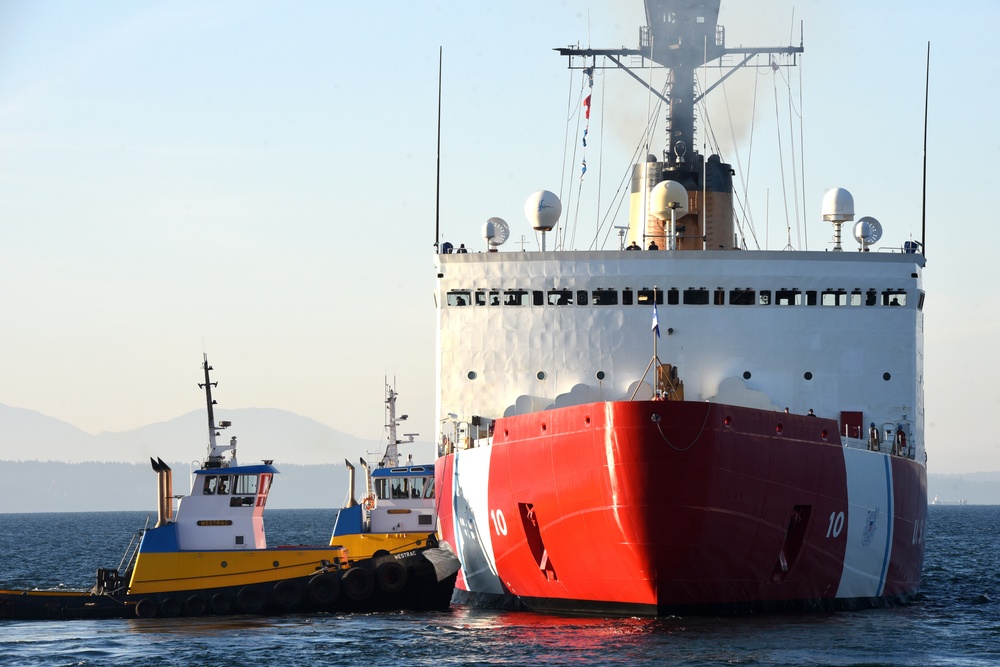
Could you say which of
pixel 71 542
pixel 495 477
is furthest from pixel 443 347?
pixel 71 542

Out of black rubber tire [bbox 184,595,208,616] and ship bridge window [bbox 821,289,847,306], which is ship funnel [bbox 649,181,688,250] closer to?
ship bridge window [bbox 821,289,847,306]

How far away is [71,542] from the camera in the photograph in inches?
4215

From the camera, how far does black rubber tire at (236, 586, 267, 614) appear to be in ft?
116

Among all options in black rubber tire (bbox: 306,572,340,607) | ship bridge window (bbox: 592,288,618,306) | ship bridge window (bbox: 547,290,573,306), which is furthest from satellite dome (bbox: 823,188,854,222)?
black rubber tire (bbox: 306,572,340,607)

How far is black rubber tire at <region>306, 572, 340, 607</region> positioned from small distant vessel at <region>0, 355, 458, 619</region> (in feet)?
0.08

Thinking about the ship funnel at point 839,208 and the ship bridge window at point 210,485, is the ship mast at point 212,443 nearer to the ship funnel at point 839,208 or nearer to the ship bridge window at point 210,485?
the ship bridge window at point 210,485

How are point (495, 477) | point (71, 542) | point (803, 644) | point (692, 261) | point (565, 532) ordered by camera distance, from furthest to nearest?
point (71, 542)
point (692, 261)
point (495, 477)
point (565, 532)
point (803, 644)

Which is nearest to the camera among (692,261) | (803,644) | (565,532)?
(803,644)

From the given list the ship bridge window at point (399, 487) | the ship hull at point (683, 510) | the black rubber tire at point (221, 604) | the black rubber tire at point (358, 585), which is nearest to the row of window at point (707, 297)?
the ship hull at point (683, 510)

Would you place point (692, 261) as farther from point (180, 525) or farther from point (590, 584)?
point (180, 525)

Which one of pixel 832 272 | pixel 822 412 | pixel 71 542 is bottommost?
pixel 71 542

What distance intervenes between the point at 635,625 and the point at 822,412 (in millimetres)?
8606

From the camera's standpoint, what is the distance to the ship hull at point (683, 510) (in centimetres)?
2770

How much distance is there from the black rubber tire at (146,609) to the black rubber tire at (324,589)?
11.9ft
